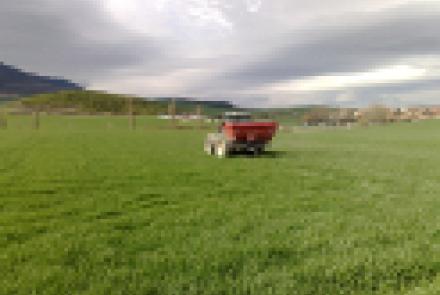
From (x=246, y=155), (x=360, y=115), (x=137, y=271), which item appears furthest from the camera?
(x=360, y=115)

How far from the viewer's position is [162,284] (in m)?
5.86

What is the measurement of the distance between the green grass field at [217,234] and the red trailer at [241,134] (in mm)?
6720

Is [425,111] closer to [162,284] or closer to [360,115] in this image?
[360,115]

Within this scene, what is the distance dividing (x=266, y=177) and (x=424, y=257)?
26.9ft

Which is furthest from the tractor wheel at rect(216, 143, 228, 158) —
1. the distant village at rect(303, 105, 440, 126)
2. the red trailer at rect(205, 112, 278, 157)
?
the distant village at rect(303, 105, 440, 126)

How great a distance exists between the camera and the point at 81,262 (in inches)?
256

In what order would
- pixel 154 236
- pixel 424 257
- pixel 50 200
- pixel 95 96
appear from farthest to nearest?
1. pixel 95 96
2. pixel 50 200
3. pixel 154 236
4. pixel 424 257

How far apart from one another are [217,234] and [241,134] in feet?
46.1

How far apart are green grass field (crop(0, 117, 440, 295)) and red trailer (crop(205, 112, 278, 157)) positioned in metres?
6.72

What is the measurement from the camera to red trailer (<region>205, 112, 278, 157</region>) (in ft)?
71.4

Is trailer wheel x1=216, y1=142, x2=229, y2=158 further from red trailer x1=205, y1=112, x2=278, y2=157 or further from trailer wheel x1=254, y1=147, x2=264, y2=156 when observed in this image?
trailer wheel x1=254, y1=147, x2=264, y2=156

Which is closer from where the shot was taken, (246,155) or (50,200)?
(50,200)

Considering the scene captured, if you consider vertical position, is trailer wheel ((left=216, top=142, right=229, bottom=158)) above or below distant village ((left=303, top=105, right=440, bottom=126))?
below

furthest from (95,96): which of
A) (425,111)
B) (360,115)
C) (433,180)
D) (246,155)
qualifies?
(433,180)
